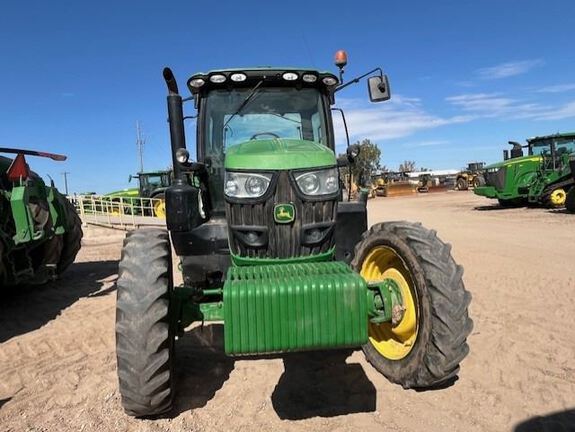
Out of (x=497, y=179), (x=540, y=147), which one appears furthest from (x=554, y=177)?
(x=497, y=179)

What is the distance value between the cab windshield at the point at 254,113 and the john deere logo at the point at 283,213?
122 cm

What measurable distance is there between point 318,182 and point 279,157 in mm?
339

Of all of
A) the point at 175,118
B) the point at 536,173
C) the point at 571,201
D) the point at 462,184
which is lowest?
the point at 571,201

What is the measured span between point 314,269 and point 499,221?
13.4 m

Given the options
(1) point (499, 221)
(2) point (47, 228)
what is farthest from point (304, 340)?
(1) point (499, 221)

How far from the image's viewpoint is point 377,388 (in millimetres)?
3668

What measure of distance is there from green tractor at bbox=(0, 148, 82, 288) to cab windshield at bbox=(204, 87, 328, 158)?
9.23ft

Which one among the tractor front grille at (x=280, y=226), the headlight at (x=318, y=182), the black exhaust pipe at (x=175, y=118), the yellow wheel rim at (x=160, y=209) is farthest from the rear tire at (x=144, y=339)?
the yellow wheel rim at (x=160, y=209)

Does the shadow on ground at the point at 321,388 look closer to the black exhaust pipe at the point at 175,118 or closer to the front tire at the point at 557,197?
the black exhaust pipe at the point at 175,118

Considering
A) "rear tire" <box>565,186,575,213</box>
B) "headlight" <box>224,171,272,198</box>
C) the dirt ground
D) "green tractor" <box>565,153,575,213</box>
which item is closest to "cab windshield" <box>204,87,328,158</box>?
"headlight" <box>224,171,272,198</box>

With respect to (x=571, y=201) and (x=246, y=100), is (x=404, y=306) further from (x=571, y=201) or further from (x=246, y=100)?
(x=571, y=201)

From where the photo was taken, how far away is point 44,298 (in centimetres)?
709

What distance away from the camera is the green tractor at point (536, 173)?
56.0 ft

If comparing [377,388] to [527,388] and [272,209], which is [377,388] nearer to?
[527,388]
